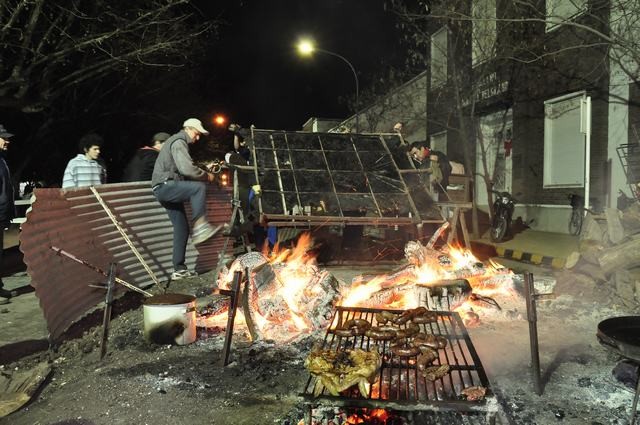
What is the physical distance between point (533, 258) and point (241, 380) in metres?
8.77

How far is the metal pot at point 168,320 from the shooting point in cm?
504

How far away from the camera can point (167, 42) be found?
12742 mm

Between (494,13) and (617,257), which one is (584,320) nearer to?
(617,257)

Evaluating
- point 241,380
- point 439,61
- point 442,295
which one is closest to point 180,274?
point 241,380

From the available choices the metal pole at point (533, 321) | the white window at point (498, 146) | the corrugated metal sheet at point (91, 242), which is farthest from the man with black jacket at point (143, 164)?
the white window at point (498, 146)

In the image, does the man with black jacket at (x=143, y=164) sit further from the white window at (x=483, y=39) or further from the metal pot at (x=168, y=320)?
the white window at (x=483, y=39)

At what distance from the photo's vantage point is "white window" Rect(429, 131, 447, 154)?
2231cm

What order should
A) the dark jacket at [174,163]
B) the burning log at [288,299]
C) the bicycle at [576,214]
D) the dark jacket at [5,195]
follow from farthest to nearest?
the bicycle at [576,214]
the dark jacket at [174,163]
the dark jacket at [5,195]
the burning log at [288,299]

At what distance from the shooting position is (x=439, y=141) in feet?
75.6

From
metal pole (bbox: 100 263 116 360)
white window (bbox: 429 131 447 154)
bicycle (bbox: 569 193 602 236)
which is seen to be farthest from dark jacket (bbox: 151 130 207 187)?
white window (bbox: 429 131 447 154)

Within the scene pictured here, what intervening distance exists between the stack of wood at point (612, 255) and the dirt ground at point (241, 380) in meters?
1.26

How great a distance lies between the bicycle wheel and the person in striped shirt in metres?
12.4

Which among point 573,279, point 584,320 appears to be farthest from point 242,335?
point 573,279

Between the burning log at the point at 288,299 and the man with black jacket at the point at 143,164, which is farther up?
the man with black jacket at the point at 143,164
